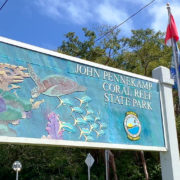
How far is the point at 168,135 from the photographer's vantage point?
10664mm

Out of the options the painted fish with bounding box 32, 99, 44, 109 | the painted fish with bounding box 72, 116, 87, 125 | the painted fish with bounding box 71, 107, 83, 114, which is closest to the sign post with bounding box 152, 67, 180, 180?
the painted fish with bounding box 72, 116, 87, 125

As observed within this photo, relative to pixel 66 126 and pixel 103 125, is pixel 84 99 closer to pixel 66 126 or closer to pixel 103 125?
pixel 103 125

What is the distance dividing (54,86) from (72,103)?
0.71 m

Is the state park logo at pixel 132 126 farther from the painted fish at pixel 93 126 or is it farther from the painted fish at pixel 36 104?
the painted fish at pixel 36 104

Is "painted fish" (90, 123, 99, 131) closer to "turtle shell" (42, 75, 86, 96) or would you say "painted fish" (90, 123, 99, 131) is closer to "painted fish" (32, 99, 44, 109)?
"turtle shell" (42, 75, 86, 96)

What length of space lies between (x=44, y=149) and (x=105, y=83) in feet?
37.1

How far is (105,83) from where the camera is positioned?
9.85 meters

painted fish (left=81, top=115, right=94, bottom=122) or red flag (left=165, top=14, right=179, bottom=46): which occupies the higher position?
red flag (left=165, top=14, right=179, bottom=46)

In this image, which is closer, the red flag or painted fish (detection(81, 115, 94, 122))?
painted fish (detection(81, 115, 94, 122))

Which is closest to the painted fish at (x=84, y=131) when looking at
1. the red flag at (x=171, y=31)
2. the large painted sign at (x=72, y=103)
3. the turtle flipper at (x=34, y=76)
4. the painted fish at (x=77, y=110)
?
the large painted sign at (x=72, y=103)

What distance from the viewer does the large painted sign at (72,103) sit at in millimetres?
7699

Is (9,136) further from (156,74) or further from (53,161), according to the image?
(53,161)

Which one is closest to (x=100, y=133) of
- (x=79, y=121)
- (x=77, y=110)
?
(x=79, y=121)

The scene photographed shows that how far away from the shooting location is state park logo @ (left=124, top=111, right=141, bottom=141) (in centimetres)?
982
